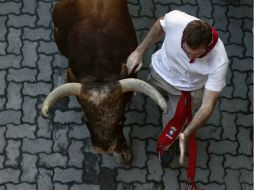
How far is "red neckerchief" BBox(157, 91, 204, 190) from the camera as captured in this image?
5.33m

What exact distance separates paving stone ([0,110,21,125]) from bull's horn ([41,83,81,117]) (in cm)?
156

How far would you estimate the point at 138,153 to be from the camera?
6207mm

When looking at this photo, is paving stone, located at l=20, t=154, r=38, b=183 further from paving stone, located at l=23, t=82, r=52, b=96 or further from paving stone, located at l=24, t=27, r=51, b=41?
paving stone, located at l=24, t=27, r=51, b=41

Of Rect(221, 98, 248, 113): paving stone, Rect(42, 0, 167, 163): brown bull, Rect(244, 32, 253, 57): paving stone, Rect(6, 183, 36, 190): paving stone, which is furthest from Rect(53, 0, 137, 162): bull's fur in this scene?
Rect(244, 32, 253, 57): paving stone

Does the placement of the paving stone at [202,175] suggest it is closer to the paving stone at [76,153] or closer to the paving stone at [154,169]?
the paving stone at [154,169]

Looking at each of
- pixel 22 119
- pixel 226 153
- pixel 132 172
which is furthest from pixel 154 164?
pixel 22 119

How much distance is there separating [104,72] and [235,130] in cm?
216

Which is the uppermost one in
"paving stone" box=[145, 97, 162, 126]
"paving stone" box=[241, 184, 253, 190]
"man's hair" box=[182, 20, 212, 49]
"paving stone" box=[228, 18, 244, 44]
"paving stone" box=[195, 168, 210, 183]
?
"paving stone" box=[228, 18, 244, 44]

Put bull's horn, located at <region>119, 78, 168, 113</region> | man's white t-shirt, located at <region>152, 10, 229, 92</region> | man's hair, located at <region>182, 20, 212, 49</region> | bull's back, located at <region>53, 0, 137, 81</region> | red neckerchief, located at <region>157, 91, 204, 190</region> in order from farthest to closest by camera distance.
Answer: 1. red neckerchief, located at <region>157, 91, 204, 190</region>
2. bull's back, located at <region>53, 0, 137, 81</region>
3. bull's horn, located at <region>119, 78, 168, 113</region>
4. man's white t-shirt, located at <region>152, 10, 229, 92</region>
5. man's hair, located at <region>182, 20, 212, 49</region>

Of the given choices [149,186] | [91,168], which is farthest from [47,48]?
[149,186]

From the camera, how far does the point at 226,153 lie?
20.6 ft

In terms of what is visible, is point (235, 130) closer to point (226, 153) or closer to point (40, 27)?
point (226, 153)

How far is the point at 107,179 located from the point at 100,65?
1.60 metres

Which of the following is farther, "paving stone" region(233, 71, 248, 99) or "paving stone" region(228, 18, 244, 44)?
"paving stone" region(228, 18, 244, 44)
